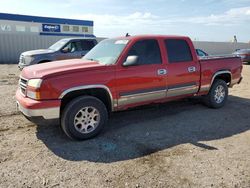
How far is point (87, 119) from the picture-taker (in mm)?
4531

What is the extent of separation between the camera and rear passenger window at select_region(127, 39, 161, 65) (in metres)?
5.06

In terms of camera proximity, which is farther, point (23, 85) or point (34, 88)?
point (23, 85)

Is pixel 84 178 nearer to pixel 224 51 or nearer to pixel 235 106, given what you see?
pixel 235 106

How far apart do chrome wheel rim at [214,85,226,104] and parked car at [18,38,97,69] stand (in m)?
6.71

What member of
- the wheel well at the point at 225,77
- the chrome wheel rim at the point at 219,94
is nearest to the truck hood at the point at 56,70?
the chrome wheel rim at the point at 219,94

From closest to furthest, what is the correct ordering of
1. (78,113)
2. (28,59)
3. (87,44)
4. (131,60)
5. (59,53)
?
(78,113)
(131,60)
(28,59)
(59,53)
(87,44)

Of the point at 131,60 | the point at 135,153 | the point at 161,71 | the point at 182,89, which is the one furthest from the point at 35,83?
the point at 182,89

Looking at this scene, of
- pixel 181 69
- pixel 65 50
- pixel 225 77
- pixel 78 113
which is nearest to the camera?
pixel 78 113

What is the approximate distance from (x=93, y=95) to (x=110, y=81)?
0.44 metres

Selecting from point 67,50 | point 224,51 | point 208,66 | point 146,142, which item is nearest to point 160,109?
point 208,66

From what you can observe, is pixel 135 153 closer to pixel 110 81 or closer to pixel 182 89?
pixel 110 81

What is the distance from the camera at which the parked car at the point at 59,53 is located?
10.6 m

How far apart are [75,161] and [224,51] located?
101ft

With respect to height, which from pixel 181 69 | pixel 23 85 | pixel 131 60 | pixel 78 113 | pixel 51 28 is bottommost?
pixel 78 113
